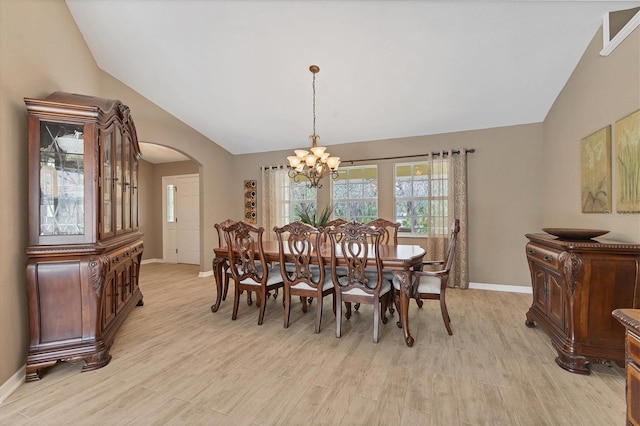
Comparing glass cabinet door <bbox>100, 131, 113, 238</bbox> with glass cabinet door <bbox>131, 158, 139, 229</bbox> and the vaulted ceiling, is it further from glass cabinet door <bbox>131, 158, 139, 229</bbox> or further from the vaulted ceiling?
the vaulted ceiling

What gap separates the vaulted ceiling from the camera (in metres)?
2.76

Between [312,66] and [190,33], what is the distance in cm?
135

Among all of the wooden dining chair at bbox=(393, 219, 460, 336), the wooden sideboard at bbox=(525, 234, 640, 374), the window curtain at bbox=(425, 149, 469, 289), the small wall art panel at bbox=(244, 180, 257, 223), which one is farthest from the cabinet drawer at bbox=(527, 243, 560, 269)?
the small wall art panel at bbox=(244, 180, 257, 223)

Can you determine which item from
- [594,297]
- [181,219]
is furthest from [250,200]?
[594,297]

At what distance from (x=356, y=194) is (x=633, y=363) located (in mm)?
4347

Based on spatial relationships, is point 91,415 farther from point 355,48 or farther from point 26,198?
point 355,48

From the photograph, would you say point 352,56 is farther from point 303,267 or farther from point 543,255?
point 543,255

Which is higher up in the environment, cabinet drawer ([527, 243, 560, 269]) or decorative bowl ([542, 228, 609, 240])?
decorative bowl ([542, 228, 609, 240])

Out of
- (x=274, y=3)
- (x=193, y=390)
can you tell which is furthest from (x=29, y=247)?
(x=274, y=3)

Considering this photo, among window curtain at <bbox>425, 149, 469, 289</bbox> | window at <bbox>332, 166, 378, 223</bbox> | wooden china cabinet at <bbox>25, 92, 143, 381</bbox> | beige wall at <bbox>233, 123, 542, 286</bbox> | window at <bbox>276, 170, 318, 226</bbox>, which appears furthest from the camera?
window at <bbox>276, 170, 318, 226</bbox>

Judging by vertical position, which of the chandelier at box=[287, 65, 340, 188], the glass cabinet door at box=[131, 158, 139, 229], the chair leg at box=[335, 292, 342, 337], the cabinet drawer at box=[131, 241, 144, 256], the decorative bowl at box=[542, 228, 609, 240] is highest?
the chandelier at box=[287, 65, 340, 188]

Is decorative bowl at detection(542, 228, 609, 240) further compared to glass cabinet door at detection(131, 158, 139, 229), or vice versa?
glass cabinet door at detection(131, 158, 139, 229)

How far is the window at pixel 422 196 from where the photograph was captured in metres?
4.61

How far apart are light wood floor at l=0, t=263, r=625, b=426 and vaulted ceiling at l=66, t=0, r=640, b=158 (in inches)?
111
